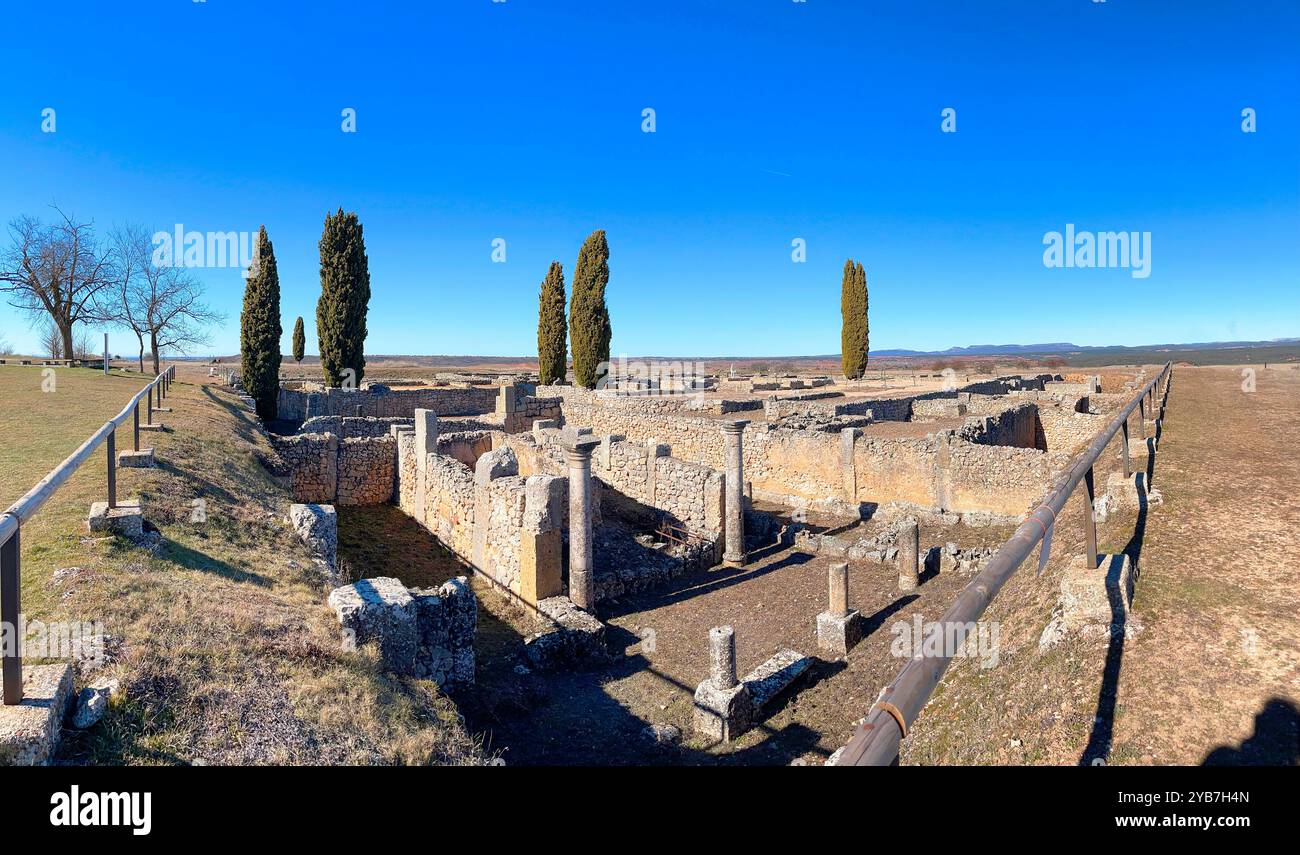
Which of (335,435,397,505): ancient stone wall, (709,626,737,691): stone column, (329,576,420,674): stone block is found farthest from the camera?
(335,435,397,505): ancient stone wall

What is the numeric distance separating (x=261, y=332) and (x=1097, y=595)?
110ft

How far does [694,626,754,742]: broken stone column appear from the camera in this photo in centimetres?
731

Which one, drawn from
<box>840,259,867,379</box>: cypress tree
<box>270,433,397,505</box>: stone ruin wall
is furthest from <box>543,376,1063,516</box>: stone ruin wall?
<box>840,259,867,379</box>: cypress tree

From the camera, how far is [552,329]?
4453 centimetres

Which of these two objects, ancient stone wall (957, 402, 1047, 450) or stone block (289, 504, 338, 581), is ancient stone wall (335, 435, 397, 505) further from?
ancient stone wall (957, 402, 1047, 450)

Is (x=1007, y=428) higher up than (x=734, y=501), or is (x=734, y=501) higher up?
(x=1007, y=428)

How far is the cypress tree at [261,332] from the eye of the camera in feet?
96.7

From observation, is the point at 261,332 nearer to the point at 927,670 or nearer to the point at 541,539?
the point at 541,539

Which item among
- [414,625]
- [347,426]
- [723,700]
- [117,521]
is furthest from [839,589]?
[347,426]

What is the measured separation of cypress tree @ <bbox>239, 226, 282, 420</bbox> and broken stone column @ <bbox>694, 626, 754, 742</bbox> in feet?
96.4

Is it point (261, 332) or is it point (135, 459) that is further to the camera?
point (261, 332)
